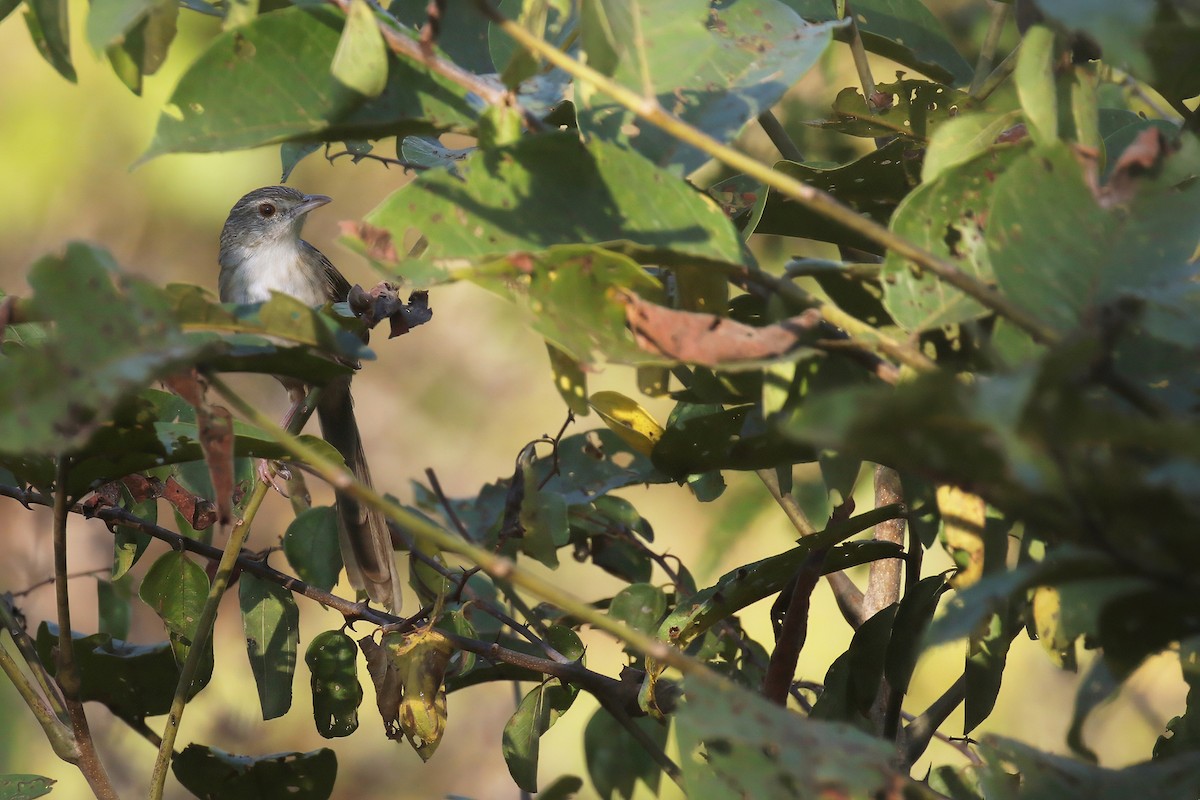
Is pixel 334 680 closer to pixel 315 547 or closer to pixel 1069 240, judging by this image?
pixel 315 547

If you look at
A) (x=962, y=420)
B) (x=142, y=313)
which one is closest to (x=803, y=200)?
(x=962, y=420)

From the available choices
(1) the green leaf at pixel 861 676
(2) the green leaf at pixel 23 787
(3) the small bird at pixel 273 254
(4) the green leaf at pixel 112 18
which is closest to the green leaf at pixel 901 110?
(1) the green leaf at pixel 861 676

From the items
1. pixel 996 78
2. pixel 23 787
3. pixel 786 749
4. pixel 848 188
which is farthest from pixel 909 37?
pixel 23 787

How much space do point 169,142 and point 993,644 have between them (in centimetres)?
104

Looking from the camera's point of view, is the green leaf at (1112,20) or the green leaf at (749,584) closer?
the green leaf at (1112,20)

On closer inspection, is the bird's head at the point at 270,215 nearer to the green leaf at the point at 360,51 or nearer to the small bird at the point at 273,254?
the small bird at the point at 273,254

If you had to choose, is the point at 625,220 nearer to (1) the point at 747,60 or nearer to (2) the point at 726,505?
(1) the point at 747,60

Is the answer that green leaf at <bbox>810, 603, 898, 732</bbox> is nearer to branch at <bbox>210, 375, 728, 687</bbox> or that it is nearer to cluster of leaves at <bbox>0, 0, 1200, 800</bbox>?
cluster of leaves at <bbox>0, 0, 1200, 800</bbox>

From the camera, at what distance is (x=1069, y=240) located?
35.8 inches

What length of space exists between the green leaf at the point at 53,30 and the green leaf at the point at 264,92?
0.51 ft

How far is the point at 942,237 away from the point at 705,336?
0.26 meters

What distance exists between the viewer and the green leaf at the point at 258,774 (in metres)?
1.90

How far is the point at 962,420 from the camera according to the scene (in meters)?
0.69

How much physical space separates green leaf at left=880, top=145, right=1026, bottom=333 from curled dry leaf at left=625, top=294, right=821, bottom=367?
10 cm
